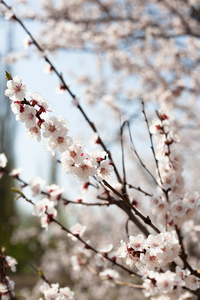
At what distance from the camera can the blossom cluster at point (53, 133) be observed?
1.07 meters

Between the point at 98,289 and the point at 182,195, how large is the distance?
615 centimetres

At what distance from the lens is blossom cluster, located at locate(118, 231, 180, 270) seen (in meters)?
1.14

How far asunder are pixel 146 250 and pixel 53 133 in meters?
0.55

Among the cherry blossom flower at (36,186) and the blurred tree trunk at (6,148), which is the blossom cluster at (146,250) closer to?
the cherry blossom flower at (36,186)

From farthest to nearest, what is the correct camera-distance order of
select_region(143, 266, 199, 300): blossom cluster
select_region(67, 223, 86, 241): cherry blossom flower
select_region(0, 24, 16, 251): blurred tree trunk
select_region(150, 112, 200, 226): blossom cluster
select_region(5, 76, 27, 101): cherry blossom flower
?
select_region(0, 24, 16, 251): blurred tree trunk → select_region(67, 223, 86, 241): cherry blossom flower → select_region(150, 112, 200, 226): blossom cluster → select_region(143, 266, 199, 300): blossom cluster → select_region(5, 76, 27, 101): cherry blossom flower

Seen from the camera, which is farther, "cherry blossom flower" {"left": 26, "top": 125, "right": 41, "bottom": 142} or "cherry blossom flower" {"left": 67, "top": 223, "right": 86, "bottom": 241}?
"cherry blossom flower" {"left": 67, "top": 223, "right": 86, "bottom": 241}

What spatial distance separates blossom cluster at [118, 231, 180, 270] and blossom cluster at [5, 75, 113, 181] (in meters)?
0.27

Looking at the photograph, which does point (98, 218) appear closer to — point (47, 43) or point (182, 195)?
point (47, 43)

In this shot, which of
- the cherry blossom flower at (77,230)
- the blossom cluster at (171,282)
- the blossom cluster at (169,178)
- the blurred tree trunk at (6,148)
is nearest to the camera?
the blossom cluster at (171,282)

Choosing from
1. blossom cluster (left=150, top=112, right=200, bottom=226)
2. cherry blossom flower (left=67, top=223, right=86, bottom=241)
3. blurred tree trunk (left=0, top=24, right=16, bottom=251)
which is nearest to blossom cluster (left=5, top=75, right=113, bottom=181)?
blossom cluster (left=150, top=112, right=200, bottom=226)

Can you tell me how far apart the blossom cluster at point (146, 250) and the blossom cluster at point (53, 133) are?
272 mm

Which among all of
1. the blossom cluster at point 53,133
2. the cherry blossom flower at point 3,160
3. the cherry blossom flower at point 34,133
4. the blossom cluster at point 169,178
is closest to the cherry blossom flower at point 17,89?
the blossom cluster at point 53,133

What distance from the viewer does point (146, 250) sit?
3.76 feet

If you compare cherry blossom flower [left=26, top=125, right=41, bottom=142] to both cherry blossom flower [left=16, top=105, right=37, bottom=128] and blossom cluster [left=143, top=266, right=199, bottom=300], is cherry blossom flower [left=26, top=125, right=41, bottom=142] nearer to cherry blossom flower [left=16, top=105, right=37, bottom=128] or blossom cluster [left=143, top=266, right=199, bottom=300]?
cherry blossom flower [left=16, top=105, right=37, bottom=128]
